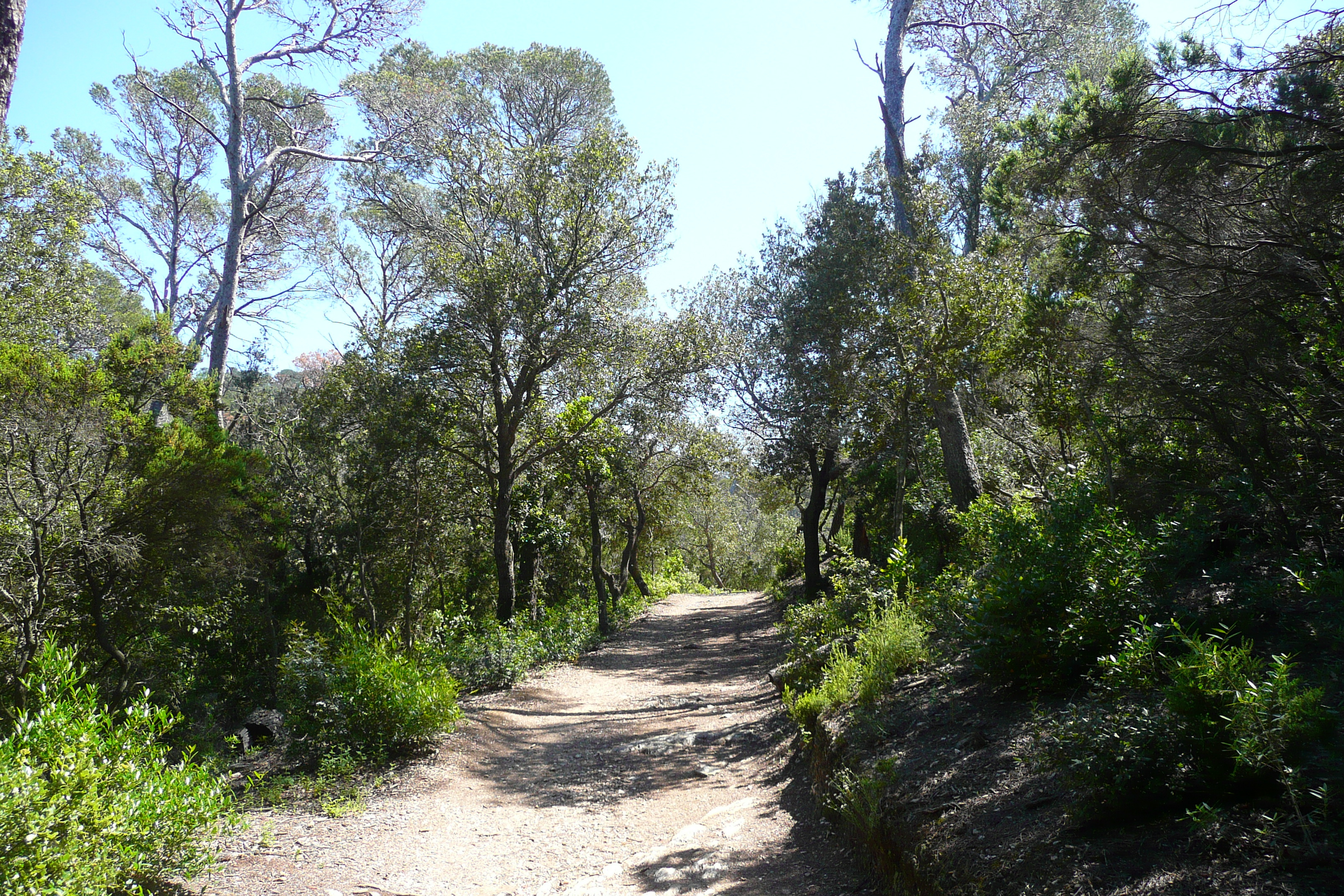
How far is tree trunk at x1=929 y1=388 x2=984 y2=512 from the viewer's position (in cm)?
1054

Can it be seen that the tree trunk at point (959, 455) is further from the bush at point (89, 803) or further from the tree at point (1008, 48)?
the bush at point (89, 803)

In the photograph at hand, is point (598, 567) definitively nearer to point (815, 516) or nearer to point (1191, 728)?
point (815, 516)

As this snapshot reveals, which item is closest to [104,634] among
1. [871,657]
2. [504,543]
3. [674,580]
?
[504,543]

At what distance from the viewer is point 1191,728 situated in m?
2.79

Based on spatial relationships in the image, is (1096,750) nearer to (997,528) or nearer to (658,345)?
(997,528)

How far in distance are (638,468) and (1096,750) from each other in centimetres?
1605

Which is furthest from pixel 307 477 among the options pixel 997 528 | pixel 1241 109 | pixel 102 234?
pixel 102 234

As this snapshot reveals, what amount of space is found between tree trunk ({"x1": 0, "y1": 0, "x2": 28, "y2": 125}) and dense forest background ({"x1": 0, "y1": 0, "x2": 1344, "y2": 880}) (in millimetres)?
2897

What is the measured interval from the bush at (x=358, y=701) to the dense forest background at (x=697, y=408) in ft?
0.13

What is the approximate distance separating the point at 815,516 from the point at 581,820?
11.0 meters

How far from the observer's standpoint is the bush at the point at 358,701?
6590 mm

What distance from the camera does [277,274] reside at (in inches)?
870

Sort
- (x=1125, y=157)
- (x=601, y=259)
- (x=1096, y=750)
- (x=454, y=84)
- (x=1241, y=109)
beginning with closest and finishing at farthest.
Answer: (x=1096, y=750) → (x=1241, y=109) → (x=1125, y=157) → (x=601, y=259) → (x=454, y=84)

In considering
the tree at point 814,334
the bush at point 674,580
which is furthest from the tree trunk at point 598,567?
the bush at point 674,580
